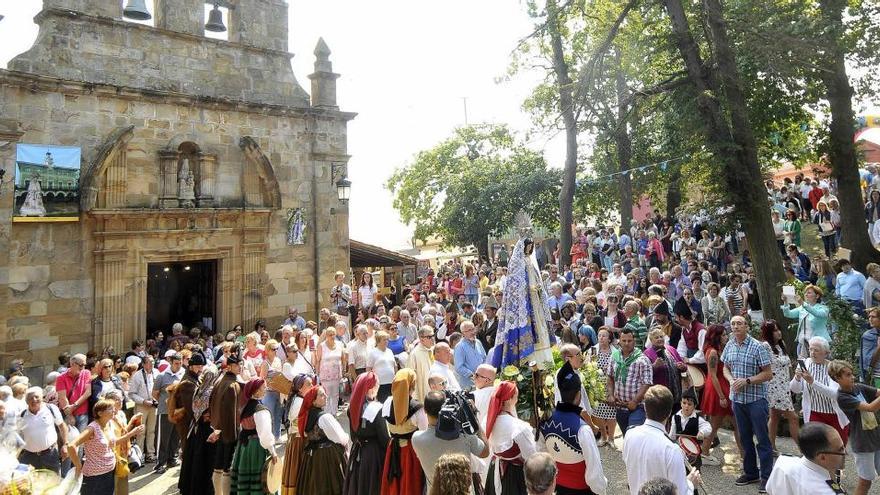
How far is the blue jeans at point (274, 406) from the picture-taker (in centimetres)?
945

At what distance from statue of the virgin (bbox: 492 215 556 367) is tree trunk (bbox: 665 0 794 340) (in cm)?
470

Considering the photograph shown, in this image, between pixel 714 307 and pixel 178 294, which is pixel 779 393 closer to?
pixel 714 307

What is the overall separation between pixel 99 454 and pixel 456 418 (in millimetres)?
4205

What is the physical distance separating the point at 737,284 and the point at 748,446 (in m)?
5.90

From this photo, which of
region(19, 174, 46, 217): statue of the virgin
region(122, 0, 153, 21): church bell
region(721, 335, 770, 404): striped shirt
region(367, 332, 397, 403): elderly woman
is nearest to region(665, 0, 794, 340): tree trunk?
region(721, 335, 770, 404): striped shirt

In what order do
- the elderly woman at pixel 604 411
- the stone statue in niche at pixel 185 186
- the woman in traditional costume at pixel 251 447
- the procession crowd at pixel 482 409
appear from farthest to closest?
the stone statue in niche at pixel 185 186 → the elderly woman at pixel 604 411 → the woman in traditional costume at pixel 251 447 → the procession crowd at pixel 482 409

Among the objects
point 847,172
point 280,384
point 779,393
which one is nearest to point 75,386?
point 280,384

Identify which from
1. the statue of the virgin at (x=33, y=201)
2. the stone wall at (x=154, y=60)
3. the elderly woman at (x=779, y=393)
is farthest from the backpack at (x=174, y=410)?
the stone wall at (x=154, y=60)

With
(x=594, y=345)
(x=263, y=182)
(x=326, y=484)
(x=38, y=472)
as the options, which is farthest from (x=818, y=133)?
(x=38, y=472)

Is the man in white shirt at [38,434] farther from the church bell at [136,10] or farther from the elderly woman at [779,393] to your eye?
the elderly woman at [779,393]

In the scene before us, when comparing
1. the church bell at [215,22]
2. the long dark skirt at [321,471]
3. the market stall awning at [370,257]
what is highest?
the church bell at [215,22]

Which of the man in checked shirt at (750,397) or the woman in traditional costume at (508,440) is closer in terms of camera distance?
the woman in traditional costume at (508,440)

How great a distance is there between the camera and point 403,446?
5.50 metres

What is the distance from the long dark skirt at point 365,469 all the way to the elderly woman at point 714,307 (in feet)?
26.1
